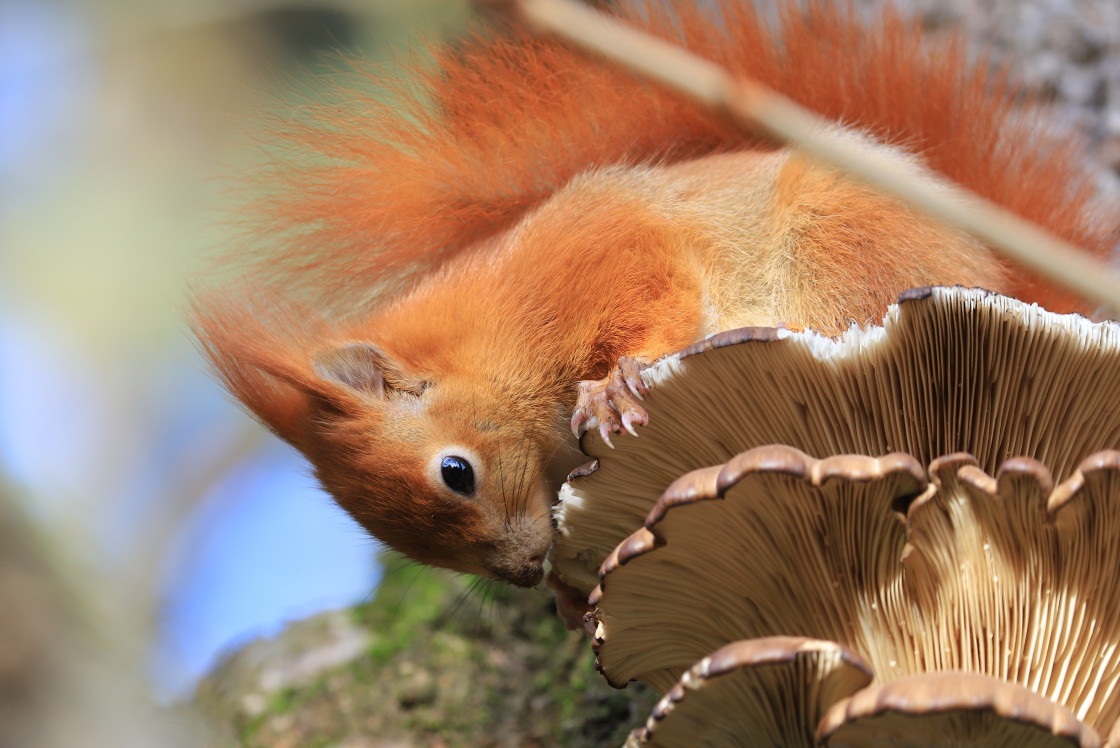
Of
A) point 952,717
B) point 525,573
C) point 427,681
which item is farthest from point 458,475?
point 952,717

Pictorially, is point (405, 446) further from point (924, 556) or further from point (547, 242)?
point (924, 556)

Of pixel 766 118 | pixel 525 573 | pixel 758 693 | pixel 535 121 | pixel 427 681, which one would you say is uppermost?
pixel 766 118

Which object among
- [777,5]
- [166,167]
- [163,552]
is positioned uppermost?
[777,5]

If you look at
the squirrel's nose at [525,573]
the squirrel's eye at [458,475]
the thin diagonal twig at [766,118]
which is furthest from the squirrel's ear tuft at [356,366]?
the thin diagonal twig at [766,118]

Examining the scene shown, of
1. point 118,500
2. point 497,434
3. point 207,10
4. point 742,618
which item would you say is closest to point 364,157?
point 497,434

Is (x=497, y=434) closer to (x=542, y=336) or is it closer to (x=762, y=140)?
(x=542, y=336)

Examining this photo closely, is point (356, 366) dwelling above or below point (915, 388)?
below

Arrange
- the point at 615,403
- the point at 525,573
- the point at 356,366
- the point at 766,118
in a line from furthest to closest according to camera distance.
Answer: the point at 356,366 < the point at 525,573 < the point at 615,403 < the point at 766,118
